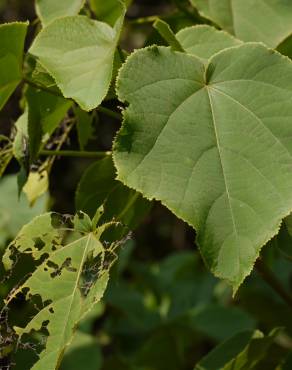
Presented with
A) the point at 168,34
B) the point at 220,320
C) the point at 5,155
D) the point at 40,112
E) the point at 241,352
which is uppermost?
the point at 168,34

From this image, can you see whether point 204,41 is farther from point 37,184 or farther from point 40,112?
point 37,184

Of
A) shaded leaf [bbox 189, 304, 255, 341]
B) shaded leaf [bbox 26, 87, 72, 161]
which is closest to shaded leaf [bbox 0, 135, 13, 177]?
shaded leaf [bbox 26, 87, 72, 161]

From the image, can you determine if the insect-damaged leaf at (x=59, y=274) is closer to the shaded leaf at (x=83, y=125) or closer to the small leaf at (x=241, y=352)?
the shaded leaf at (x=83, y=125)

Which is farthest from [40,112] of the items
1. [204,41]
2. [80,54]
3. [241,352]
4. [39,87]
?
[241,352]

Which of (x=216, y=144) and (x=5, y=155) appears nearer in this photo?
(x=216, y=144)

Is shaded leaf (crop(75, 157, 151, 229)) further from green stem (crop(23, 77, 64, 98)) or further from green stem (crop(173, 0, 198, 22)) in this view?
green stem (crop(173, 0, 198, 22))

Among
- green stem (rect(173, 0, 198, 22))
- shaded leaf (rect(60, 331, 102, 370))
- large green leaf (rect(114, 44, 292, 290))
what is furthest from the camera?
shaded leaf (rect(60, 331, 102, 370))
